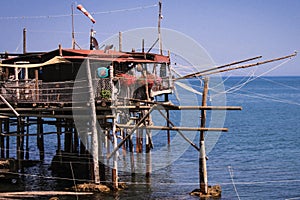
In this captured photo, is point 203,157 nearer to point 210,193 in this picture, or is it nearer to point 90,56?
point 210,193

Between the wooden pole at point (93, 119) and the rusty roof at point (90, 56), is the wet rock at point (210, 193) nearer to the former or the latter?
the wooden pole at point (93, 119)

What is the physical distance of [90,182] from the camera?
21984mm

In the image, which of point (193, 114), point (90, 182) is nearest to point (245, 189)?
point (90, 182)

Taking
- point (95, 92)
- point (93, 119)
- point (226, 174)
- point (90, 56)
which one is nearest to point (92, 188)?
point (93, 119)

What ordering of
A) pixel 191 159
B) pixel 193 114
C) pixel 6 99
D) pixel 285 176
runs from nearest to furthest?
pixel 6 99, pixel 285 176, pixel 191 159, pixel 193 114

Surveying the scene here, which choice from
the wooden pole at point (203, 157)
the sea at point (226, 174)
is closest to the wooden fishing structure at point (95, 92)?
the wooden pole at point (203, 157)

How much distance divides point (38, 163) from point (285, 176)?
1457 cm

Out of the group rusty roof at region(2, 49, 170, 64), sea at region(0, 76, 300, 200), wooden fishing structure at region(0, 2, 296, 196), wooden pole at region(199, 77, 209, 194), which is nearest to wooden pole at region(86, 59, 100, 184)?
wooden fishing structure at region(0, 2, 296, 196)

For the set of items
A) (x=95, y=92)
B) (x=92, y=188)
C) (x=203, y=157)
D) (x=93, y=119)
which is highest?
(x=95, y=92)

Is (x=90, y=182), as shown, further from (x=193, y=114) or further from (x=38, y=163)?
(x=193, y=114)

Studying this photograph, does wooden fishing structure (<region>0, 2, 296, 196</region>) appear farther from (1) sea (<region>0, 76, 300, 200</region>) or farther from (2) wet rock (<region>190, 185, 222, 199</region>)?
(1) sea (<region>0, 76, 300, 200</region>)

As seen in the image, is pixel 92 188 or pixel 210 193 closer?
pixel 210 193

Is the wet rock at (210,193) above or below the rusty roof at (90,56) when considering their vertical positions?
below

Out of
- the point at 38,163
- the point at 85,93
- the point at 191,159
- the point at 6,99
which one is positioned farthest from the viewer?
the point at 191,159
